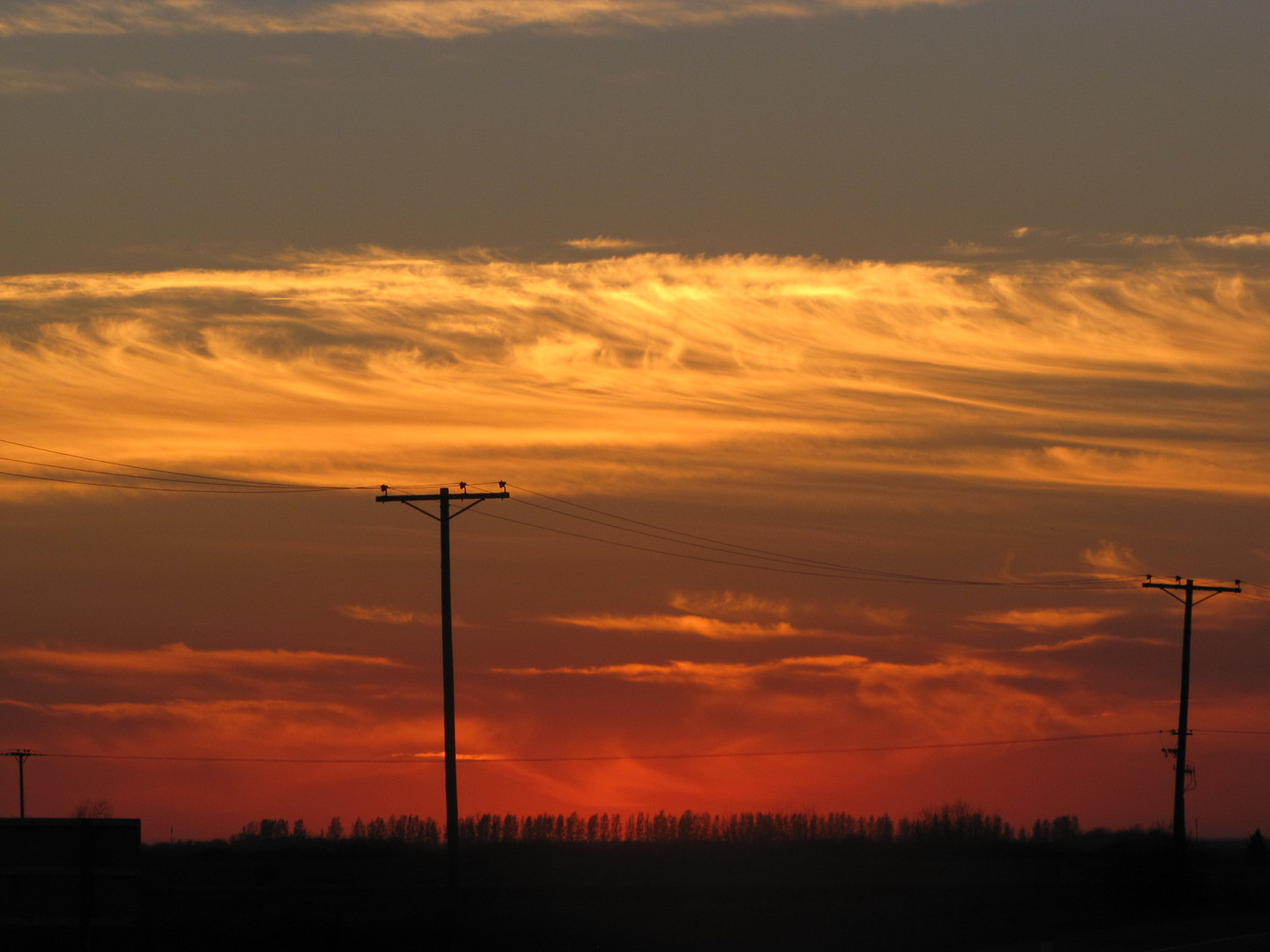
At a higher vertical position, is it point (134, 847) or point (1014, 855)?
point (134, 847)

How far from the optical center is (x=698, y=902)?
2413 inches

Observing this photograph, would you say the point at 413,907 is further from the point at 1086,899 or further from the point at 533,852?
the point at 533,852

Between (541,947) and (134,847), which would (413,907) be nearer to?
(541,947)

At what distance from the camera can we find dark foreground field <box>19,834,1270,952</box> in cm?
4300

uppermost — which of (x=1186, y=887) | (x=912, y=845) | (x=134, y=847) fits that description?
(x=134, y=847)

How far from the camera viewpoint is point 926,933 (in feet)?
150

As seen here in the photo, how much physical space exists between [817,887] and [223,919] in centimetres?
2978

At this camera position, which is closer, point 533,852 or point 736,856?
point 736,856

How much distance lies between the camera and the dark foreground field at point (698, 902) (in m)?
43.0

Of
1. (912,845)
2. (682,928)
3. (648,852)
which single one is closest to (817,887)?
(682,928)

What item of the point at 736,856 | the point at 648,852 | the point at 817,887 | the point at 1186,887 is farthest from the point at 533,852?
the point at 1186,887

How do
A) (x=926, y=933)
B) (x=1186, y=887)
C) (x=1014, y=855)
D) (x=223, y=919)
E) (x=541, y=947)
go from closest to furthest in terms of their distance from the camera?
(x=541, y=947), (x=926, y=933), (x=223, y=919), (x=1186, y=887), (x=1014, y=855)

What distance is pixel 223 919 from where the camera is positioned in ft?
172

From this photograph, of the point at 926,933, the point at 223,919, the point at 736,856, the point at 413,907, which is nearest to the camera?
the point at 926,933
